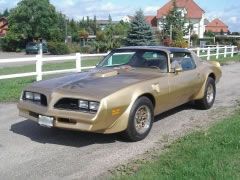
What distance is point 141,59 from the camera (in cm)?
820

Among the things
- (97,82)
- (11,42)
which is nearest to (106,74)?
(97,82)

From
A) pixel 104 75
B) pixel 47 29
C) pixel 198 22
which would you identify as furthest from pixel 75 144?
pixel 198 22

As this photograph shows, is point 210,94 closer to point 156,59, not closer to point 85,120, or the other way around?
point 156,59

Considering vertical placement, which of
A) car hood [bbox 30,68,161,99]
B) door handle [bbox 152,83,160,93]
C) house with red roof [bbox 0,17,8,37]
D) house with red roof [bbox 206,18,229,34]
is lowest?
door handle [bbox 152,83,160,93]

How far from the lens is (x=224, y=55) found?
31297mm

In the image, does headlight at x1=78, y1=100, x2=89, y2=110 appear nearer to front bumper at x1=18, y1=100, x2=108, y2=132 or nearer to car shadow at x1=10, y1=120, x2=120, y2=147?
front bumper at x1=18, y1=100, x2=108, y2=132

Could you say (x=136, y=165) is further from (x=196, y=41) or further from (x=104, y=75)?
(x=196, y=41)

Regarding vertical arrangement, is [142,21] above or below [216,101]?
above

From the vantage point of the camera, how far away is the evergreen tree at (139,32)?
1734 inches

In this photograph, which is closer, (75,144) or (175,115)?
(75,144)

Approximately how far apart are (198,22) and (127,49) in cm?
10907

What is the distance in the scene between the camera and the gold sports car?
628 centimetres

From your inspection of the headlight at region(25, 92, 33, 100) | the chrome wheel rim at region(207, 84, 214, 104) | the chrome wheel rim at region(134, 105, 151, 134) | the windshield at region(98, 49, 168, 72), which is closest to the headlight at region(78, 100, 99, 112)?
the chrome wheel rim at region(134, 105, 151, 134)

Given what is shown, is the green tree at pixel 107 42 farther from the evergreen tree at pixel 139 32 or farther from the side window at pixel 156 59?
the side window at pixel 156 59
